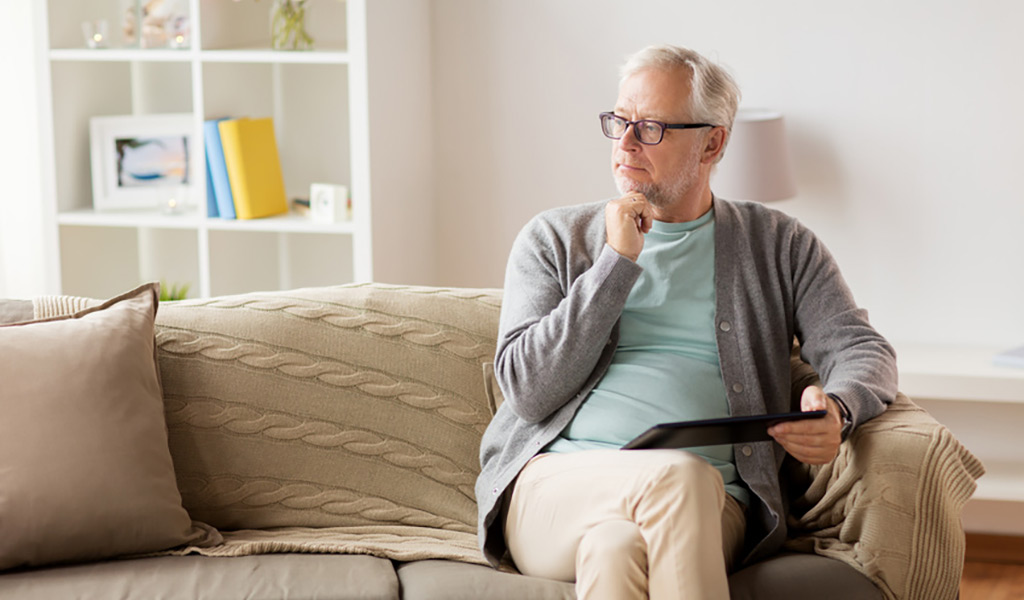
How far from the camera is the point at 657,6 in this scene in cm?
327

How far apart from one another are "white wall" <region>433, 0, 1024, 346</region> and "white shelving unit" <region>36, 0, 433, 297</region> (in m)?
0.30

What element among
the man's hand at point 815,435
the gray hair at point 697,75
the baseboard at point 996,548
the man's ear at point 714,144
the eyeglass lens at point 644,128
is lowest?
the baseboard at point 996,548

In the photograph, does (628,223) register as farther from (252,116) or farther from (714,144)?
(252,116)

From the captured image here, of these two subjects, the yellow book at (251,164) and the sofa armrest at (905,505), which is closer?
the sofa armrest at (905,505)

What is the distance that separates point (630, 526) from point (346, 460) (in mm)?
670

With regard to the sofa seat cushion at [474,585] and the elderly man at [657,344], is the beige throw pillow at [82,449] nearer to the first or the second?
the sofa seat cushion at [474,585]

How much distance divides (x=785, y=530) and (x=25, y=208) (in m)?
2.57

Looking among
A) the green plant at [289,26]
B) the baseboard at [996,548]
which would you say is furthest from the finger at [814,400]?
the green plant at [289,26]

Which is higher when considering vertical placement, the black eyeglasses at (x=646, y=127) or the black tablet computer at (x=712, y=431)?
the black eyeglasses at (x=646, y=127)

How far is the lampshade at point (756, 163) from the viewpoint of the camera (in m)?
2.97

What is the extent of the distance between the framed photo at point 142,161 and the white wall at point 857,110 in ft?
2.78

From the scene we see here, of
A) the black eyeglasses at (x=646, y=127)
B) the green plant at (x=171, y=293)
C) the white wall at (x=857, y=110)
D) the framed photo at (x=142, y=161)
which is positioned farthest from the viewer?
the framed photo at (x=142, y=161)

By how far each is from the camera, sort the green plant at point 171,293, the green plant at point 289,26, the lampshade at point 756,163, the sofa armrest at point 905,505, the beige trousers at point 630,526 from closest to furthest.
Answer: the beige trousers at point 630,526 → the sofa armrest at point 905,505 → the lampshade at point 756,163 → the green plant at point 171,293 → the green plant at point 289,26

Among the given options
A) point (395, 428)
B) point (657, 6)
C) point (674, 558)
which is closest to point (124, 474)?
point (395, 428)
